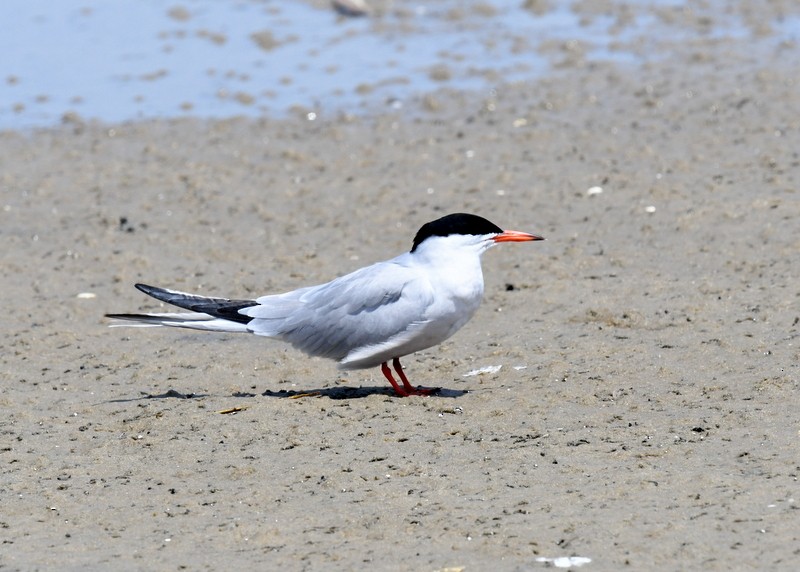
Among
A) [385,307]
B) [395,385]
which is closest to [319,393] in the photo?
[395,385]

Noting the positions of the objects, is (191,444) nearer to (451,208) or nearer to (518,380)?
(518,380)

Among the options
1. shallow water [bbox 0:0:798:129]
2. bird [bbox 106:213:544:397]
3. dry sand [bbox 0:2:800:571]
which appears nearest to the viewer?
dry sand [bbox 0:2:800:571]

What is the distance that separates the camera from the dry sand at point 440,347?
4605 mm

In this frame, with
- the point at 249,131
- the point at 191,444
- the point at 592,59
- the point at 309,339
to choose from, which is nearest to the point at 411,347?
the point at 309,339

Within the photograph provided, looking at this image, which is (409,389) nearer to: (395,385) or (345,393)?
(395,385)

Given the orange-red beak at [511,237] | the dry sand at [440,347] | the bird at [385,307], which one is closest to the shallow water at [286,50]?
the dry sand at [440,347]

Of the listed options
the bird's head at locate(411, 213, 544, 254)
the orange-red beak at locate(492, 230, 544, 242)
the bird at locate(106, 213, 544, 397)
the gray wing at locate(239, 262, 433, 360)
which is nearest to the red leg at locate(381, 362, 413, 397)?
the bird at locate(106, 213, 544, 397)

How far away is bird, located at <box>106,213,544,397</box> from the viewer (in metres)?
6.03

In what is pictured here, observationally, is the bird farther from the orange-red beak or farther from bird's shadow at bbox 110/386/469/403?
bird's shadow at bbox 110/386/469/403

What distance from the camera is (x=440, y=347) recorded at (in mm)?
7293

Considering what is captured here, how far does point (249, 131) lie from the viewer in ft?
39.1

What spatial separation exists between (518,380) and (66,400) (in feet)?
7.51

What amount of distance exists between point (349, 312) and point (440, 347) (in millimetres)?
1193

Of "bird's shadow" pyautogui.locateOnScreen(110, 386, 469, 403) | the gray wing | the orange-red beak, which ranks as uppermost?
Answer: the orange-red beak
